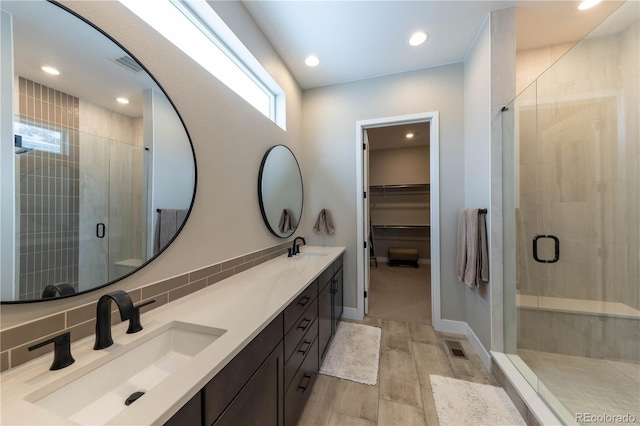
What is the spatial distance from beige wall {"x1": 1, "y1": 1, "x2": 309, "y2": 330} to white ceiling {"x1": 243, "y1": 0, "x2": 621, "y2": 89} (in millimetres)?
270

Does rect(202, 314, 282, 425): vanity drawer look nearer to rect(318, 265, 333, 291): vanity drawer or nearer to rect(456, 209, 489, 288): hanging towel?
rect(318, 265, 333, 291): vanity drawer

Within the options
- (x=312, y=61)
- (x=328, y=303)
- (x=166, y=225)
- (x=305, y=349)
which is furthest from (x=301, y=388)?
(x=312, y=61)

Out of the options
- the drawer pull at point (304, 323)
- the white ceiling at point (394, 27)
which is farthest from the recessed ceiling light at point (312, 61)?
the drawer pull at point (304, 323)

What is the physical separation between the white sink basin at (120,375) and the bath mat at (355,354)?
1.27 m

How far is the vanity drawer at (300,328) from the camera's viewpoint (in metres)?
1.14

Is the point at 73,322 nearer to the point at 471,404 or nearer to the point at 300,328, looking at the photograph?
the point at 300,328

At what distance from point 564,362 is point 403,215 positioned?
12.5 feet

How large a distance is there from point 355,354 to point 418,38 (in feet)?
9.76

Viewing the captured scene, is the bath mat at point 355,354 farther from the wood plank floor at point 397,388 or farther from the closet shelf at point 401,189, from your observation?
the closet shelf at point 401,189

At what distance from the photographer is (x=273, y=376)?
0.99 metres

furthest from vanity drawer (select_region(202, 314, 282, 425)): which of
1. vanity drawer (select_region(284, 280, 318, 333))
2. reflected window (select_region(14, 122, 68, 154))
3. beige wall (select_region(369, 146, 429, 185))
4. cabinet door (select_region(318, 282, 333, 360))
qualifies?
beige wall (select_region(369, 146, 429, 185))

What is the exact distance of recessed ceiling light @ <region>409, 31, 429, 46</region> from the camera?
196 cm

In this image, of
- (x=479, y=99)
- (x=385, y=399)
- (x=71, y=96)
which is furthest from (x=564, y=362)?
(x=71, y=96)

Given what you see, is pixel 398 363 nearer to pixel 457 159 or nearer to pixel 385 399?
pixel 385 399
